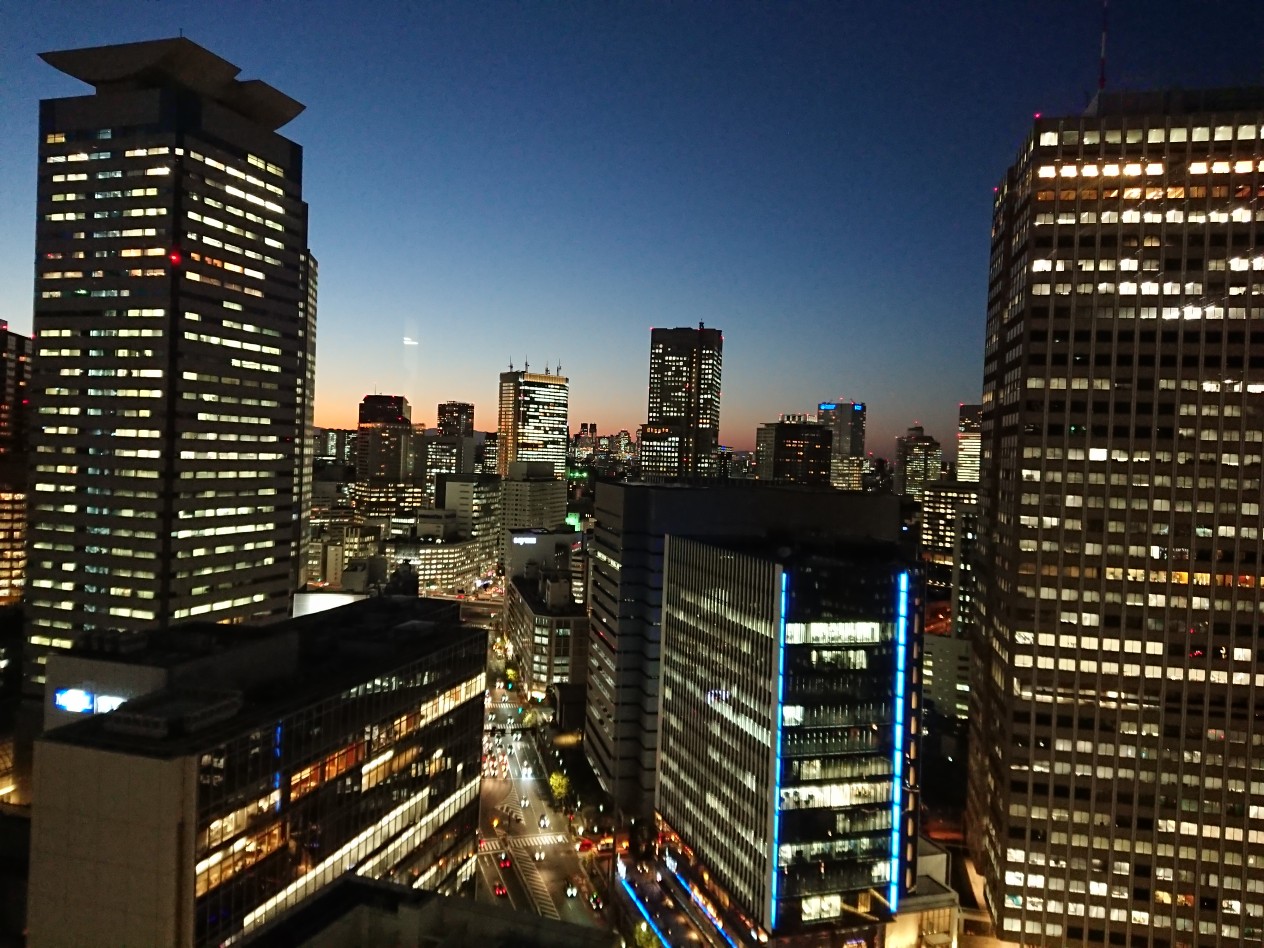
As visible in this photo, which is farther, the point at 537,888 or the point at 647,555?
the point at 647,555

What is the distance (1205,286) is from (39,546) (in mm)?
126583

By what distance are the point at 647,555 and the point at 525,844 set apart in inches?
1234

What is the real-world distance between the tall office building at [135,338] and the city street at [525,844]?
139 feet

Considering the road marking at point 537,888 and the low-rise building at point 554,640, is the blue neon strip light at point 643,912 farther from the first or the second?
the low-rise building at point 554,640

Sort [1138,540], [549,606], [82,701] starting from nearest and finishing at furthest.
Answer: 1. [82,701]
2. [1138,540]
3. [549,606]

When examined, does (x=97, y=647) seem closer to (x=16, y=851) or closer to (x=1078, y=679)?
(x=16, y=851)

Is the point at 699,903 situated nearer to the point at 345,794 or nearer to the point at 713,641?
the point at 713,641

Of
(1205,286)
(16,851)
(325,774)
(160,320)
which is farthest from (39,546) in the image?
(1205,286)

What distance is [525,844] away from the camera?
83.3 meters

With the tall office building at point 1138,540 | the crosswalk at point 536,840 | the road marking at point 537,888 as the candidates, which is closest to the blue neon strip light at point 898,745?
the tall office building at point 1138,540

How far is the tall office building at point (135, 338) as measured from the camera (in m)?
98.1

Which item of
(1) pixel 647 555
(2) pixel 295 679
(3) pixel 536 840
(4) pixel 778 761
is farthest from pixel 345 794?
(1) pixel 647 555

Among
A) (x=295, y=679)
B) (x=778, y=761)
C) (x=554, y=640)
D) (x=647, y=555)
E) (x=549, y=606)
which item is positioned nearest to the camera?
(x=295, y=679)

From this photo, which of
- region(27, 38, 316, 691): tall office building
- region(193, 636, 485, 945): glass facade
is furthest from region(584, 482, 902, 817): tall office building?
region(27, 38, 316, 691): tall office building
